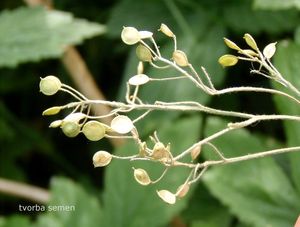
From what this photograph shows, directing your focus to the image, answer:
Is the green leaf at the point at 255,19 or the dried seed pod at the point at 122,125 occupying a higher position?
the green leaf at the point at 255,19

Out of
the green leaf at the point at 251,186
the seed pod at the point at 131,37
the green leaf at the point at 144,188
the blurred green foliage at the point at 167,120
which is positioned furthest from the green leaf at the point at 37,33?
the seed pod at the point at 131,37

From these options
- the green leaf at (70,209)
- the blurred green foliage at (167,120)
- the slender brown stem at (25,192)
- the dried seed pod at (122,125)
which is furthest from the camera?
the slender brown stem at (25,192)

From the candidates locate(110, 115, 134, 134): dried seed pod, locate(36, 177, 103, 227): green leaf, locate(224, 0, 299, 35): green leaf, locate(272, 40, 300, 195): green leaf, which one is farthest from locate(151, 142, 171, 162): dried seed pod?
locate(224, 0, 299, 35): green leaf

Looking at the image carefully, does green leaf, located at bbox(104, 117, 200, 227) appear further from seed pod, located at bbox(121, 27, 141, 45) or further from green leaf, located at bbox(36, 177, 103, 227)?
seed pod, located at bbox(121, 27, 141, 45)

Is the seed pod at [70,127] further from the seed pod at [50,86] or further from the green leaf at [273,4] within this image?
the green leaf at [273,4]

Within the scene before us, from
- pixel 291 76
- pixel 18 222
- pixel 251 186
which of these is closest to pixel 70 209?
pixel 18 222

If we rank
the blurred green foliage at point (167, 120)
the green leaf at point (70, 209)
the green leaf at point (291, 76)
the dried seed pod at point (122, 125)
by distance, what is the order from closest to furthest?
the dried seed pod at point (122, 125)
the green leaf at point (291, 76)
the blurred green foliage at point (167, 120)
the green leaf at point (70, 209)

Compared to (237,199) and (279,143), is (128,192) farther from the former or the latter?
(279,143)
